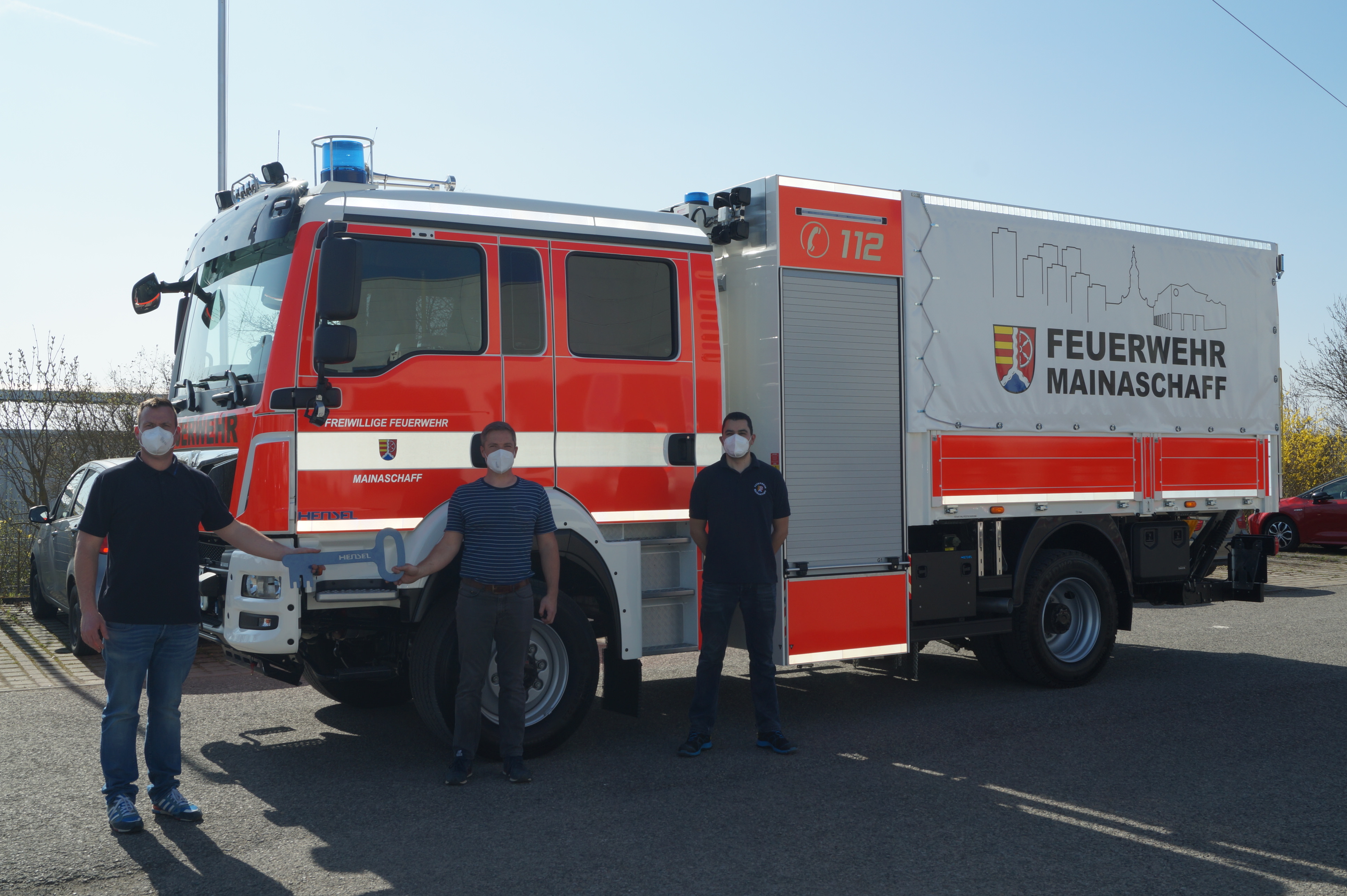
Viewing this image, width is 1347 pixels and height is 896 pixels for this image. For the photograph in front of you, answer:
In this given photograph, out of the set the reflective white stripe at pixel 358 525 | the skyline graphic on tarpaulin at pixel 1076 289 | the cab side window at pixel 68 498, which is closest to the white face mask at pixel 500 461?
the reflective white stripe at pixel 358 525

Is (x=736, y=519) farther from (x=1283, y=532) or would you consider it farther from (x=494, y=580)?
(x=1283, y=532)

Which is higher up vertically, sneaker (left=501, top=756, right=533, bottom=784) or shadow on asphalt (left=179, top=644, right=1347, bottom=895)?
sneaker (left=501, top=756, right=533, bottom=784)

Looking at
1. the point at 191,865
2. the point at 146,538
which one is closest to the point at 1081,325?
the point at 146,538

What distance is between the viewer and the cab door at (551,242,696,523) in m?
6.56

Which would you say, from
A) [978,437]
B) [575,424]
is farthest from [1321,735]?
[575,424]

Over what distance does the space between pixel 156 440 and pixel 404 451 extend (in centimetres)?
126

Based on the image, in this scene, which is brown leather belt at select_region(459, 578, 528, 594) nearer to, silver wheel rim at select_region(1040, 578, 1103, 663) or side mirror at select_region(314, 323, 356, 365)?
side mirror at select_region(314, 323, 356, 365)

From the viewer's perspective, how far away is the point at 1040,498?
27.1 ft

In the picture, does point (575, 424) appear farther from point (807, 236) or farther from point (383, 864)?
point (383, 864)

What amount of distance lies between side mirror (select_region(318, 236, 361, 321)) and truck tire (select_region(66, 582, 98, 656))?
18.4 feet

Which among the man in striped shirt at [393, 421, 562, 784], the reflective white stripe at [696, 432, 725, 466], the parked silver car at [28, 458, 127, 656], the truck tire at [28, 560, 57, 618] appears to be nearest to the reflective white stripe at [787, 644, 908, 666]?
the reflective white stripe at [696, 432, 725, 466]

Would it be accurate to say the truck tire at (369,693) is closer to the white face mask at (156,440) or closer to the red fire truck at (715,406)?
the red fire truck at (715,406)

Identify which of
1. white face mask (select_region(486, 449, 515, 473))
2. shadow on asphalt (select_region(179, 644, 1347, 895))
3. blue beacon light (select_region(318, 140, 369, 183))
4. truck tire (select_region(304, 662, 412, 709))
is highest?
blue beacon light (select_region(318, 140, 369, 183))

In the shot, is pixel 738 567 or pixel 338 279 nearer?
pixel 338 279
